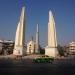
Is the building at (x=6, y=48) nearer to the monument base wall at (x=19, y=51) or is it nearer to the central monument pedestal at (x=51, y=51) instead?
the monument base wall at (x=19, y=51)

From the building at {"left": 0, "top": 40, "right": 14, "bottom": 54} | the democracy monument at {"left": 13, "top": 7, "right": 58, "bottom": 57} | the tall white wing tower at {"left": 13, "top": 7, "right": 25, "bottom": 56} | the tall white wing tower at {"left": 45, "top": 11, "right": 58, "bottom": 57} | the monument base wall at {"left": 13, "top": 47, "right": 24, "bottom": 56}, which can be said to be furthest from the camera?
the building at {"left": 0, "top": 40, "right": 14, "bottom": 54}

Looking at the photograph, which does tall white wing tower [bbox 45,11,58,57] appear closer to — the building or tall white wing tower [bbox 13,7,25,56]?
tall white wing tower [bbox 13,7,25,56]

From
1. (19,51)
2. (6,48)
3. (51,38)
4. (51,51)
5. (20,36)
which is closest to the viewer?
(51,38)

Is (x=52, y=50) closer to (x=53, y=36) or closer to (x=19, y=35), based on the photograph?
(x=53, y=36)

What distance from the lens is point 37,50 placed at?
12888 cm

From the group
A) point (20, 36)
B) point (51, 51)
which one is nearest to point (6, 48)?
point (20, 36)

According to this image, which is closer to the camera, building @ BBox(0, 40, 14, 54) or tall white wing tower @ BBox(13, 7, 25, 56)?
tall white wing tower @ BBox(13, 7, 25, 56)

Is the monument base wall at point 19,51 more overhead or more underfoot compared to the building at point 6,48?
more underfoot

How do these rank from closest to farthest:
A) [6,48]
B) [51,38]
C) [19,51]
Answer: [51,38] → [19,51] → [6,48]

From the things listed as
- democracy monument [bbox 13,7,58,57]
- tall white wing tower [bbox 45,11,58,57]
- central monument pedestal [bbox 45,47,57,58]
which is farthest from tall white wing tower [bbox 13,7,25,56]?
tall white wing tower [bbox 45,11,58,57]

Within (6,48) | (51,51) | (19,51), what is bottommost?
(51,51)

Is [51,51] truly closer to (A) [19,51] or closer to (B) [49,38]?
(B) [49,38]

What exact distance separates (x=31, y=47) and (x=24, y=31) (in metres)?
25.0

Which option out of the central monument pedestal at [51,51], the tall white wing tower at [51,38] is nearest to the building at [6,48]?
the central monument pedestal at [51,51]
